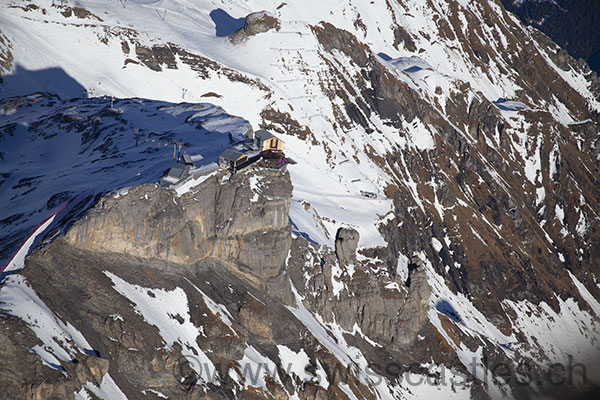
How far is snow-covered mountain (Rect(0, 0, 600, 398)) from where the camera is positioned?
69125 mm

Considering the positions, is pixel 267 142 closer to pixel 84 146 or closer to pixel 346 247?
pixel 346 247

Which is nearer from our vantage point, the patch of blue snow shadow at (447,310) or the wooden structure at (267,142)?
the wooden structure at (267,142)

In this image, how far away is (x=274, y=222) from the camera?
8525cm

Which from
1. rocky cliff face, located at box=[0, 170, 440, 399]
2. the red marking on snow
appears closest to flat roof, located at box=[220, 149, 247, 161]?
rocky cliff face, located at box=[0, 170, 440, 399]

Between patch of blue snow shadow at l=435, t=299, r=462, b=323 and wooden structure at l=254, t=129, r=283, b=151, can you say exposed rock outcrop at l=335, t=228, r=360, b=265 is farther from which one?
patch of blue snow shadow at l=435, t=299, r=462, b=323

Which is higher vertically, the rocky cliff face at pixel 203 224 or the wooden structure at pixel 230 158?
the wooden structure at pixel 230 158

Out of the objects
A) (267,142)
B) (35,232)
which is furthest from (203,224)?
(35,232)

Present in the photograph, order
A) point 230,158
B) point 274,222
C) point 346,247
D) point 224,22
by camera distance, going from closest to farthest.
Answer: point 230,158 < point 274,222 < point 346,247 < point 224,22

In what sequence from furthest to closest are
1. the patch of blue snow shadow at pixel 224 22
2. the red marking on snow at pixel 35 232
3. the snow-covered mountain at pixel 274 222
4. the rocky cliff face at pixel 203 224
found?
the patch of blue snow shadow at pixel 224 22 → the rocky cliff face at pixel 203 224 → the snow-covered mountain at pixel 274 222 → the red marking on snow at pixel 35 232

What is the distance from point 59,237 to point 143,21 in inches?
3750

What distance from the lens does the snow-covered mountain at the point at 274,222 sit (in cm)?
6912

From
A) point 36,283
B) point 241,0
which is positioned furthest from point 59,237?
point 241,0

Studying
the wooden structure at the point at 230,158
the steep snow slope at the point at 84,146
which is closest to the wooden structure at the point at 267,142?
the wooden structure at the point at 230,158

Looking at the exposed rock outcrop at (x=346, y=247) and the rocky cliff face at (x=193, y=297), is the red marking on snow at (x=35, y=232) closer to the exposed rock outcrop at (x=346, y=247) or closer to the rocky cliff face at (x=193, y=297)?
the rocky cliff face at (x=193, y=297)
